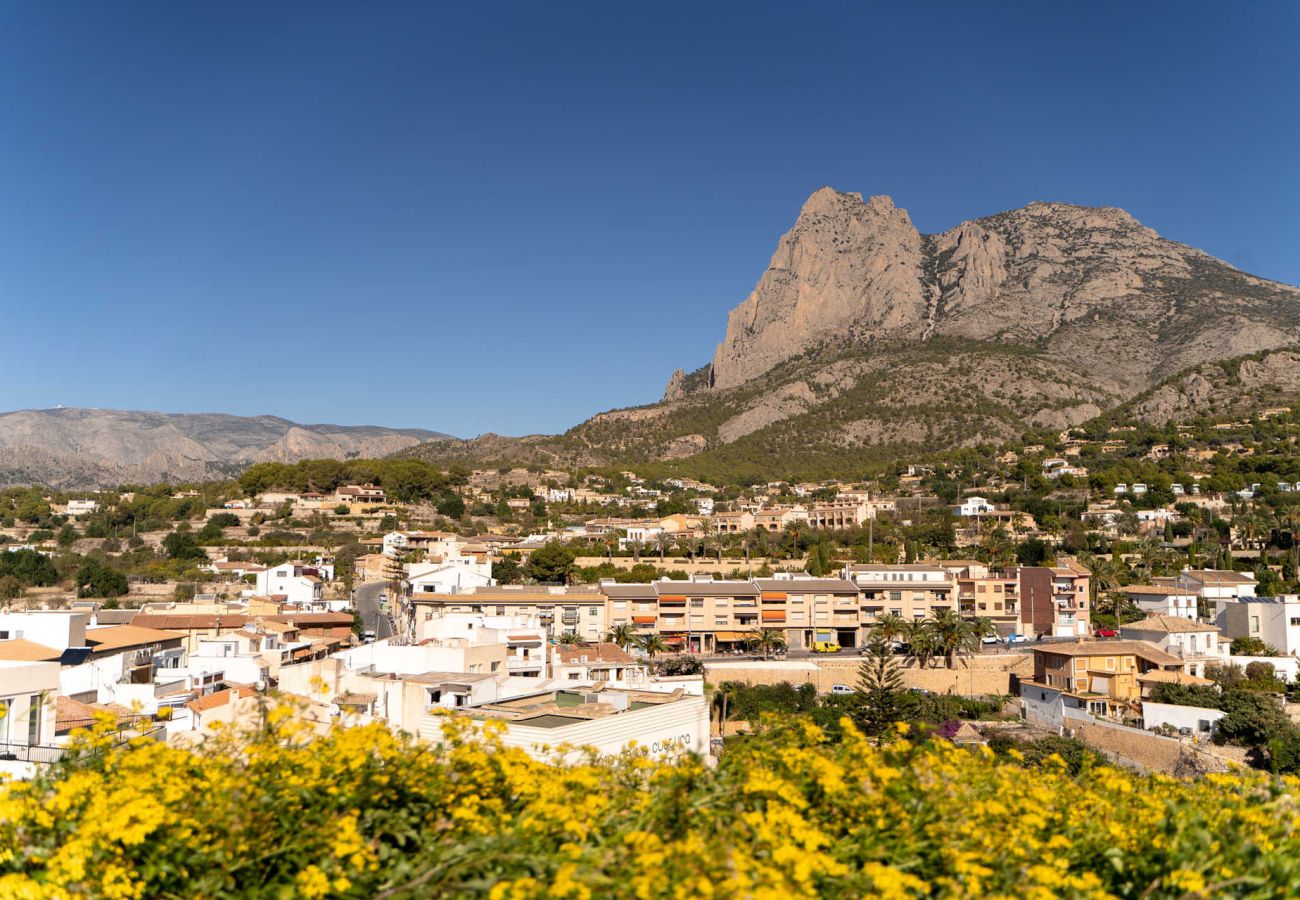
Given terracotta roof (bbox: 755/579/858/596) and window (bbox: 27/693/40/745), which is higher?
window (bbox: 27/693/40/745)

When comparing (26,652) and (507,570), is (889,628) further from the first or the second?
(26,652)

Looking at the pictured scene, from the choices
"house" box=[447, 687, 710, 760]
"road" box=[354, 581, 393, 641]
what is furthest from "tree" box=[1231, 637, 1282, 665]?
"road" box=[354, 581, 393, 641]

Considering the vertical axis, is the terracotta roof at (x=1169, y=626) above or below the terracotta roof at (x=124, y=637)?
below

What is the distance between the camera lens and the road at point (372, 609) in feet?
159

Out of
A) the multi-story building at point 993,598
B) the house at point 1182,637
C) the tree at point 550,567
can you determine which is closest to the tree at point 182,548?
the tree at point 550,567

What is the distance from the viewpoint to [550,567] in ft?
195

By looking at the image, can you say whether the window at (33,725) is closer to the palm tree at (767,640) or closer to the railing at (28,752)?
the railing at (28,752)

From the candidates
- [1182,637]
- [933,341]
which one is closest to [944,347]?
[933,341]

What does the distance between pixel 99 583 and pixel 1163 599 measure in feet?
191

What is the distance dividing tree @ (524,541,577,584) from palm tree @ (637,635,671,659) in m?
12.6

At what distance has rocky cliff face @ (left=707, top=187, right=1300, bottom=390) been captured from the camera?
144 meters

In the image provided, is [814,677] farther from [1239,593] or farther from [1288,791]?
[1288,791]

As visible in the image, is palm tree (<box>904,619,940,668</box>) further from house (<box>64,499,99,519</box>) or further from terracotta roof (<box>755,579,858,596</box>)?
house (<box>64,499,99,519</box>)

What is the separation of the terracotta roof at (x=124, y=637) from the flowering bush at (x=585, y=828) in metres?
26.7
